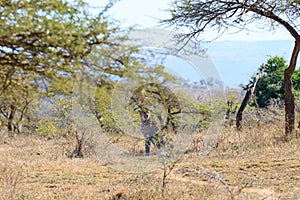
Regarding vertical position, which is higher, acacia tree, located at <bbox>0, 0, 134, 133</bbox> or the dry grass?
acacia tree, located at <bbox>0, 0, 134, 133</bbox>

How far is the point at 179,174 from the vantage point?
730 cm

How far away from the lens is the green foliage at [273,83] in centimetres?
1817

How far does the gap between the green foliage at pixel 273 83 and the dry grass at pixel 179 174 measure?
7.90 m

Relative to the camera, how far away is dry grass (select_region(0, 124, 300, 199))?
222 inches

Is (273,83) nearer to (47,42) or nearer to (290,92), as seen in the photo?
(290,92)

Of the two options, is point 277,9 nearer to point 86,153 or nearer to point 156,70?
point 86,153

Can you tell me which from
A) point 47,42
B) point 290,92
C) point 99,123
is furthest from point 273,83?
point 47,42

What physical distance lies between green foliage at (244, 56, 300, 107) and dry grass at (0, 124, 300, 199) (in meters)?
7.90

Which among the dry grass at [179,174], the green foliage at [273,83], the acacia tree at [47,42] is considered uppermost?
the green foliage at [273,83]

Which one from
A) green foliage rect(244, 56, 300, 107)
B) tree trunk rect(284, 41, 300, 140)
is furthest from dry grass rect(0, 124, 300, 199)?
green foliage rect(244, 56, 300, 107)

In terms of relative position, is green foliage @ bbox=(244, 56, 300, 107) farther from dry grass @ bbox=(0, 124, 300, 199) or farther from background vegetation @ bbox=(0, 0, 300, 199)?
dry grass @ bbox=(0, 124, 300, 199)

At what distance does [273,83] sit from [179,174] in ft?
40.2

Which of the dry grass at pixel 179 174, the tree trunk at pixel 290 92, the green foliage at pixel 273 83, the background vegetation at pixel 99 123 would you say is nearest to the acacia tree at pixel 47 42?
the background vegetation at pixel 99 123

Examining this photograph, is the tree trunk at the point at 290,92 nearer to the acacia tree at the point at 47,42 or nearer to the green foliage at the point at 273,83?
the green foliage at the point at 273,83
